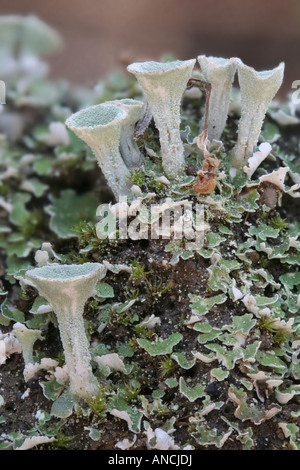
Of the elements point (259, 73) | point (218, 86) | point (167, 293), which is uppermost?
point (259, 73)

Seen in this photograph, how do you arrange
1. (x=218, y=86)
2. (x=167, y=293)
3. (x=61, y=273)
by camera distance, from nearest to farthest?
(x=61, y=273) < (x=167, y=293) < (x=218, y=86)

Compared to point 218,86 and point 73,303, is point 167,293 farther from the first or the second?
point 218,86

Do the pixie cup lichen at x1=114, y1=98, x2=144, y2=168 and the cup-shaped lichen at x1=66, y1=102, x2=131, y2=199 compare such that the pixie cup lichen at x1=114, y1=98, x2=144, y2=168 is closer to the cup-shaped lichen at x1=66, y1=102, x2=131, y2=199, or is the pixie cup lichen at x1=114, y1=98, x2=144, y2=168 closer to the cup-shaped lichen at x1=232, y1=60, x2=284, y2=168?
the cup-shaped lichen at x1=66, y1=102, x2=131, y2=199

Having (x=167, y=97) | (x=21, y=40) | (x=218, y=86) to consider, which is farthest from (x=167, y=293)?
(x=21, y=40)

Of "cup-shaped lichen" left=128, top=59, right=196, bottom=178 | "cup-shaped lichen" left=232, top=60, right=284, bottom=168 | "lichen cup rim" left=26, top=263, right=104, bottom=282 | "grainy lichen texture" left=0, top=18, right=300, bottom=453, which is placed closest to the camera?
"lichen cup rim" left=26, top=263, right=104, bottom=282

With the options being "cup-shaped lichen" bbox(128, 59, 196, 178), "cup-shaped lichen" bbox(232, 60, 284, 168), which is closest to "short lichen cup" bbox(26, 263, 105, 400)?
"cup-shaped lichen" bbox(128, 59, 196, 178)

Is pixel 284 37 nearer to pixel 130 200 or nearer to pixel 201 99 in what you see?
pixel 201 99
